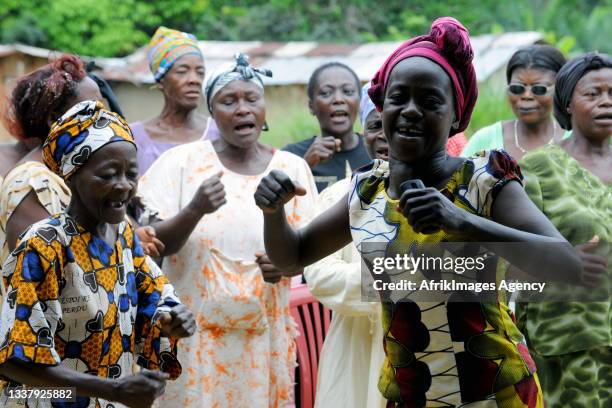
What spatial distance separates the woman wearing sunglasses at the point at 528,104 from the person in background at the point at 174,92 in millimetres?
1873

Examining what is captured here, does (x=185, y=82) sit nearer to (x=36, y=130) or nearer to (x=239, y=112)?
(x=239, y=112)

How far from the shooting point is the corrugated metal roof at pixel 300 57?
1512cm

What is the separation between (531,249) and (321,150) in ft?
12.4

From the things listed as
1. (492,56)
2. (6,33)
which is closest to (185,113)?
(492,56)

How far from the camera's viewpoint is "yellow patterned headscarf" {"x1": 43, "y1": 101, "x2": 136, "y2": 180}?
3.90m

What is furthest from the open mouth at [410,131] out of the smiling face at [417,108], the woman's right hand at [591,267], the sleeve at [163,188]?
the sleeve at [163,188]

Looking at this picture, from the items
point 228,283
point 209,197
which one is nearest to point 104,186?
point 209,197

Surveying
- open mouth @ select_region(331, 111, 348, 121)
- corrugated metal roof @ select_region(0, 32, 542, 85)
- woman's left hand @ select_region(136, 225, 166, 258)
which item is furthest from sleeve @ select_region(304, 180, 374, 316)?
corrugated metal roof @ select_region(0, 32, 542, 85)

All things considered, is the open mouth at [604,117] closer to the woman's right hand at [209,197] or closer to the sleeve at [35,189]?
the woman's right hand at [209,197]

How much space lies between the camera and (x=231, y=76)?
613cm

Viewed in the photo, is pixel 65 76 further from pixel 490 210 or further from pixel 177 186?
pixel 490 210

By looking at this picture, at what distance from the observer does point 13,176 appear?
15.1 feet

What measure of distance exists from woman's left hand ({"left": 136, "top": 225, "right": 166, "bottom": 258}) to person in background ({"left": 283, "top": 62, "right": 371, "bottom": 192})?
1789mm

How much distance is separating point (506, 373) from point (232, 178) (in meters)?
2.84
